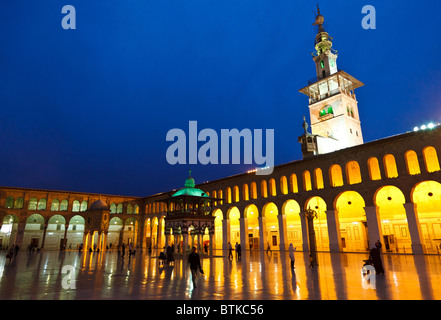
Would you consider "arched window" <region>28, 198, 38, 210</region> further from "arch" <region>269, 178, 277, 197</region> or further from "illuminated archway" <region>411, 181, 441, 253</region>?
"illuminated archway" <region>411, 181, 441, 253</region>

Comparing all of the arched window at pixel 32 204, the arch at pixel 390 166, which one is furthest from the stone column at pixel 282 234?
the arched window at pixel 32 204

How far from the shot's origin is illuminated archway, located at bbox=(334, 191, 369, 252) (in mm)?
26281

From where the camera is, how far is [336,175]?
2566 centimetres

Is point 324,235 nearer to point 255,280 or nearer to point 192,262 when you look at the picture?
point 255,280

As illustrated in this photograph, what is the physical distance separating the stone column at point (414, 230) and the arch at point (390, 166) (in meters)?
2.71

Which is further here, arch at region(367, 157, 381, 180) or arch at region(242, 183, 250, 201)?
arch at region(242, 183, 250, 201)

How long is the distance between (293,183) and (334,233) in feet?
20.3

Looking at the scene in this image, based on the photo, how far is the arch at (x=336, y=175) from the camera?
25.1 meters

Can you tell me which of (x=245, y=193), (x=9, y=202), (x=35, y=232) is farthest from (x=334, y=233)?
(x=35, y=232)

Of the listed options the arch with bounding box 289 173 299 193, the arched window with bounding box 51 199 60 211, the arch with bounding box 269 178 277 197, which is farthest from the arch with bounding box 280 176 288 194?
the arched window with bounding box 51 199 60 211

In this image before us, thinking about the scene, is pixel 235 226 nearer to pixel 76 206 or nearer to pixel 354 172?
pixel 354 172

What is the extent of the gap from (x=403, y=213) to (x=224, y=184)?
63.1ft

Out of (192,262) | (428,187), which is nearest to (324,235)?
(428,187)

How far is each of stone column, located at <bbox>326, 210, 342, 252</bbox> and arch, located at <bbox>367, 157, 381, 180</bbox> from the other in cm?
457
